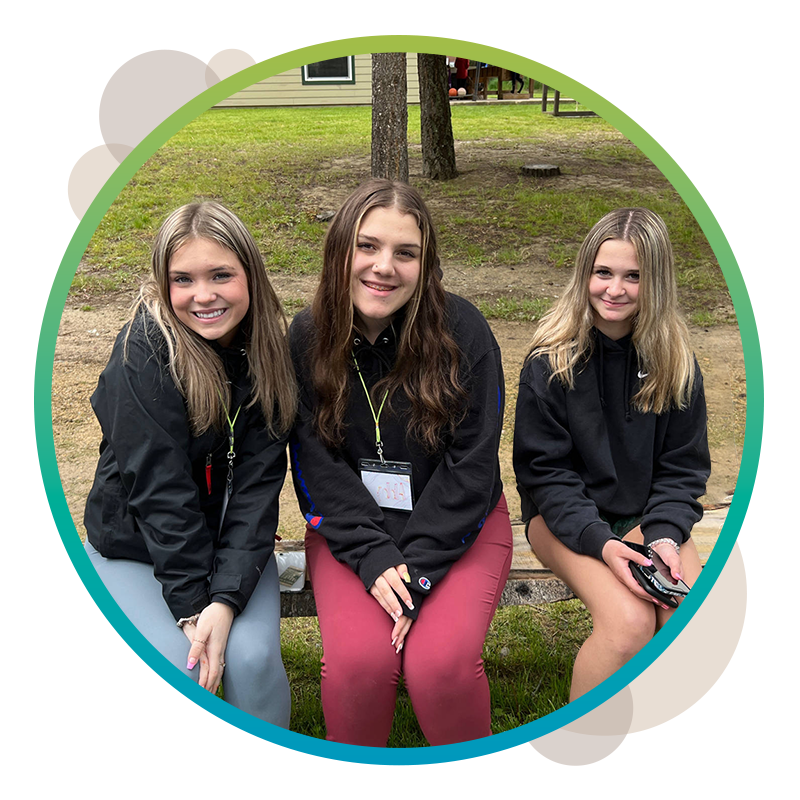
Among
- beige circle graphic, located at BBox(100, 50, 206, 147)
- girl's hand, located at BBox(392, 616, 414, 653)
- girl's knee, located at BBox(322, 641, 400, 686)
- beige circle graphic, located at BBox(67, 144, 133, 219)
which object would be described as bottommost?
girl's knee, located at BBox(322, 641, 400, 686)

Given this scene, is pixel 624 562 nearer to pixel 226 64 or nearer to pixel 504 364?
pixel 226 64

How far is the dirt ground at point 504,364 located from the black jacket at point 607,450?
1.66m

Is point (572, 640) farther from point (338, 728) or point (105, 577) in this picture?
point (105, 577)

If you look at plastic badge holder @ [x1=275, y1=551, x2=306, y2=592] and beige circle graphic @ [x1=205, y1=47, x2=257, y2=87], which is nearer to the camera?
beige circle graphic @ [x1=205, y1=47, x2=257, y2=87]

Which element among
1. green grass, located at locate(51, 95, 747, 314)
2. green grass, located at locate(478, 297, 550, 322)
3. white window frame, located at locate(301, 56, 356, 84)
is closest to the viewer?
green grass, located at locate(478, 297, 550, 322)

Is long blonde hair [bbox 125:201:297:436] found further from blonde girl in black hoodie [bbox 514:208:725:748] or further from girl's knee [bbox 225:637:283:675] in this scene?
blonde girl in black hoodie [bbox 514:208:725:748]

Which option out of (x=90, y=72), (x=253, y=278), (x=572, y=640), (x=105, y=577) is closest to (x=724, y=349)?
(x=572, y=640)

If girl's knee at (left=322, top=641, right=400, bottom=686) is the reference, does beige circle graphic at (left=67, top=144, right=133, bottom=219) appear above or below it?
above

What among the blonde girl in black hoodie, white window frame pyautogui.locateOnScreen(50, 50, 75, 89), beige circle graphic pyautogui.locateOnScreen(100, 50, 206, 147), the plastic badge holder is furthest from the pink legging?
white window frame pyautogui.locateOnScreen(50, 50, 75, 89)

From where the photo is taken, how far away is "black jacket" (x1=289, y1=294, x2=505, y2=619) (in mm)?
2369

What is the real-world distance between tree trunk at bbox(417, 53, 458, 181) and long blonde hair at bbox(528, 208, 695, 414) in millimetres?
5353

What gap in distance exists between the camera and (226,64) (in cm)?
232

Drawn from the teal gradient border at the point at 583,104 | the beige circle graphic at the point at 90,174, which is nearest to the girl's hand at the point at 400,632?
the teal gradient border at the point at 583,104

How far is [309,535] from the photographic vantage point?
103 inches
